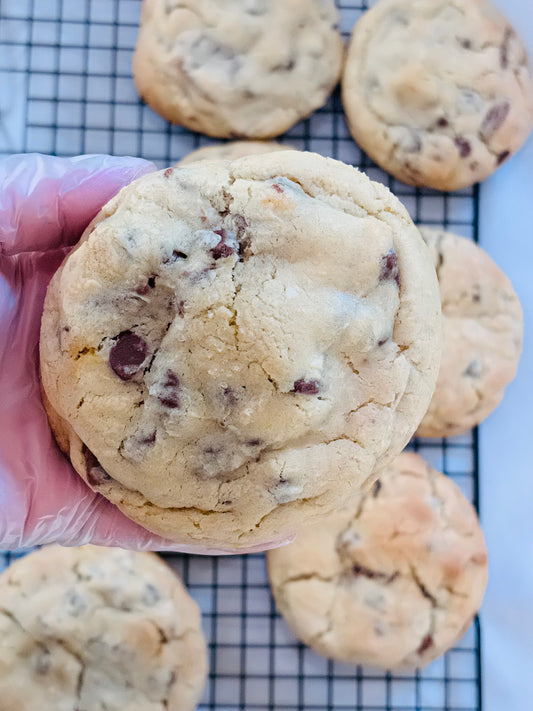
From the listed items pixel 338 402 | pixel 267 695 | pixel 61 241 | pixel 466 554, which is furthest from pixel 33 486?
pixel 466 554

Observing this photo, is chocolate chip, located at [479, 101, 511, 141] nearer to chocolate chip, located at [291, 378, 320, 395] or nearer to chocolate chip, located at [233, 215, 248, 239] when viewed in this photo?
chocolate chip, located at [233, 215, 248, 239]

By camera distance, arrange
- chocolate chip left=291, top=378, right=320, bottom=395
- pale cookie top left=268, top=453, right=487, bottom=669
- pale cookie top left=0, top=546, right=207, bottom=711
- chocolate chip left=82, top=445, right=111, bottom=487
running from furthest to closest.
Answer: pale cookie top left=268, top=453, right=487, bottom=669
pale cookie top left=0, top=546, right=207, bottom=711
chocolate chip left=82, top=445, right=111, bottom=487
chocolate chip left=291, top=378, right=320, bottom=395

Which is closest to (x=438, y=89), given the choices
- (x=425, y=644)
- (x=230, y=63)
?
(x=230, y=63)

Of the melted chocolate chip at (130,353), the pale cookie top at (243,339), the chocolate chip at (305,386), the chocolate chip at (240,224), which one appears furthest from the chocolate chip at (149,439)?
the chocolate chip at (240,224)

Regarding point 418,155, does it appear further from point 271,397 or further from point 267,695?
point 267,695

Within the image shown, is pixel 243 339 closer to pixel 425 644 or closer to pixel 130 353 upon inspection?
pixel 130 353

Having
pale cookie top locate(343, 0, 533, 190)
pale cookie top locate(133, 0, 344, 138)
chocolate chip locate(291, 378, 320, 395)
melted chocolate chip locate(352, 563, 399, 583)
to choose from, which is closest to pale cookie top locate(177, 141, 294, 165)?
pale cookie top locate(133, 0, 344, 138)
